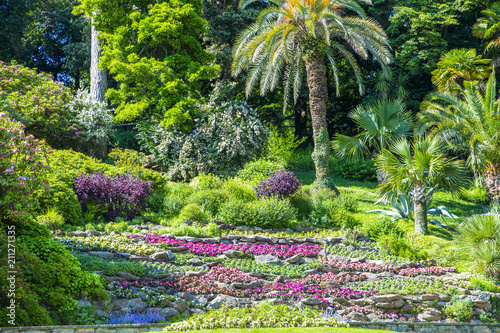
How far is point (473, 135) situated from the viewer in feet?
43.3

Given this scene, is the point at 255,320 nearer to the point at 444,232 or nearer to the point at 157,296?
the point at 157,296

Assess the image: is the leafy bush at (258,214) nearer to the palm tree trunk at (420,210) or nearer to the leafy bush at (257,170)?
the palm tree trunk at (420,210)

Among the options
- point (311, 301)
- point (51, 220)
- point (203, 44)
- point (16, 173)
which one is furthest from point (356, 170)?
point (16, 173)

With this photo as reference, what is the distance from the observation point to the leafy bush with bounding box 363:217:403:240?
36.4 feet

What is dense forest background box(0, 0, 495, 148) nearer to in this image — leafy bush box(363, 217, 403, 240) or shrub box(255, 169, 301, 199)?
shrub box(255, 169, 301, 199)

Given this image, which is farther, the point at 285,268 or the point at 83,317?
the point at 285,268

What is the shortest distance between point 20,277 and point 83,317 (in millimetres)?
916

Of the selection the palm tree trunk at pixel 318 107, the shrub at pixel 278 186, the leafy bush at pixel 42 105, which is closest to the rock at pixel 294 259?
the shrub at pixel 278 186

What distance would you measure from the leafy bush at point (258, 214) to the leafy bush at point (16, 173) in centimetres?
587

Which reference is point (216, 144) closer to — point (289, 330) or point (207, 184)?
point (207, 184)

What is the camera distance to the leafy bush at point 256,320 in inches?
206

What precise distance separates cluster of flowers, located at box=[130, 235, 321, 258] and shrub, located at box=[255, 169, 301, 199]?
3.33 m

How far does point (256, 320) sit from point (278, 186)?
812cm

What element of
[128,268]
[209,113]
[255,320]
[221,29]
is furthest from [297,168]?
[255,320]
